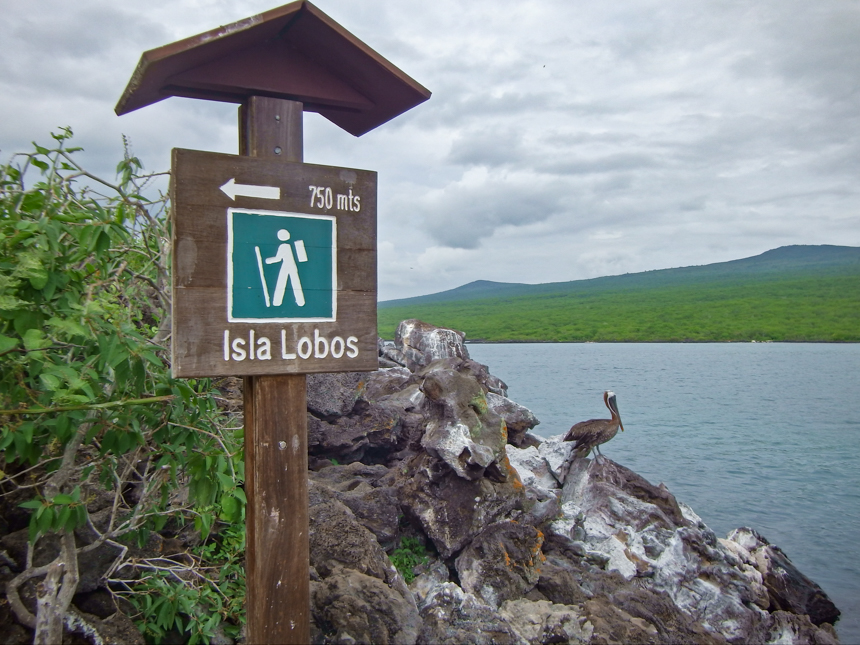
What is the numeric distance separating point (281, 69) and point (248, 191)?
0.69 meters

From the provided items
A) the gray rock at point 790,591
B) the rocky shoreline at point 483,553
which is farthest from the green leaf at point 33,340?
the gray rock at point 790,591

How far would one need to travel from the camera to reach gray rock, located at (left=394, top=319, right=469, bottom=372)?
14.7 m

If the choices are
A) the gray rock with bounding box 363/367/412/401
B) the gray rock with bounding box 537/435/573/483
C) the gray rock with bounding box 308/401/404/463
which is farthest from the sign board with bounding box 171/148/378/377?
the gray rock with bounding box 363/367/412/401

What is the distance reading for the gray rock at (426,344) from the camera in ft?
48.1

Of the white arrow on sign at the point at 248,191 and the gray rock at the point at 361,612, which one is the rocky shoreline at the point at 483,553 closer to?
the gray rock at the point at 361,612

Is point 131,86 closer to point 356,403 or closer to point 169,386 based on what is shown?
point 169,386

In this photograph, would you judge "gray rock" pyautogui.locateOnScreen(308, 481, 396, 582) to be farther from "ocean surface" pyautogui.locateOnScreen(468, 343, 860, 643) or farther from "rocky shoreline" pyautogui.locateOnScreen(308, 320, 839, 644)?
"ocean surface" pyautogui.locateOnScreen(468, 343, 860, 643)

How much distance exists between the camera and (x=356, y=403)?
8.79 meters

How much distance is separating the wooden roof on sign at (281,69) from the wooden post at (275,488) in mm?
151

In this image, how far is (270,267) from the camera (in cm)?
309

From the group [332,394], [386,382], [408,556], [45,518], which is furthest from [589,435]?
[45,518]

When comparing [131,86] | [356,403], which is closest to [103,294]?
[131,86]

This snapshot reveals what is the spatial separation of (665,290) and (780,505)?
101592mm

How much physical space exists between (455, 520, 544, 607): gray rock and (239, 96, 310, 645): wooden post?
2.69 m
